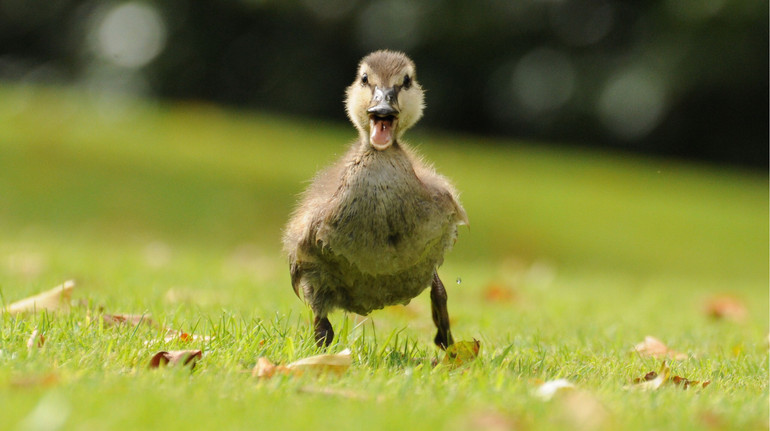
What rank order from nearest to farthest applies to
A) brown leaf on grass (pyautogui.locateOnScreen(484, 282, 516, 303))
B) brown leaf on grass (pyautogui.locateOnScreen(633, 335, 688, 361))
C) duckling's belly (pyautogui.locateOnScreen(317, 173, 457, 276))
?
duckling's belly (pyautogui.locateOnScreen(317, 173, 457, 276)) < brown leaf on grass (pyautogui.locateOnScreen(633, 335, 688, 361)) < brown leaf on grass (pyautogui.locateOnScreen(484, 282, 516, 303))

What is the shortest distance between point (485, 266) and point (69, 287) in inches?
256

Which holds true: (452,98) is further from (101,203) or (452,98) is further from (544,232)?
(101,203)

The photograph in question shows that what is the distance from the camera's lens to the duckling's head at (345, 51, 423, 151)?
12.5ft

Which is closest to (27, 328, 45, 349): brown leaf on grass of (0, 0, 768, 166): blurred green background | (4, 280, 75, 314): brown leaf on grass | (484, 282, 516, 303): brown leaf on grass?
(4, 280, 75, 314): brown leaf on grass

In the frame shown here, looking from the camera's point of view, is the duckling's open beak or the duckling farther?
the duckling's open beak

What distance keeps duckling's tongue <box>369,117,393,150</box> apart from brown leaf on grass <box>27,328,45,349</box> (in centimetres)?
138

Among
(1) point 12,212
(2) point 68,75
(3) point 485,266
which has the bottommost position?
(3) point 485,266

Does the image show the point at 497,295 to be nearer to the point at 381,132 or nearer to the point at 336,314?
the point at 336,314

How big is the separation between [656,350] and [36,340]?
2566 millimetres

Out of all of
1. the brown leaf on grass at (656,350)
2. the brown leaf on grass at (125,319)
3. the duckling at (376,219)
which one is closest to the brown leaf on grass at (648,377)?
the brown leaf on grass at (656,350)

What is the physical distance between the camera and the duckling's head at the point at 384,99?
3.82 meters

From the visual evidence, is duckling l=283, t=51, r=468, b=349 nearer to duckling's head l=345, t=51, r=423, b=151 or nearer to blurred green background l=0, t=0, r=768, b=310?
duckling's head l=345, t=51, r=423, b=151

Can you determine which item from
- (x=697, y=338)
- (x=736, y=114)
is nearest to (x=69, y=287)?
(x=697, y=338)

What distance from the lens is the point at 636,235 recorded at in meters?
12.4
